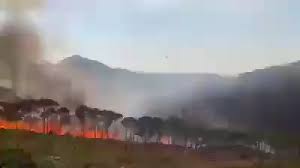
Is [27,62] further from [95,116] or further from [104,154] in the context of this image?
[104,154]

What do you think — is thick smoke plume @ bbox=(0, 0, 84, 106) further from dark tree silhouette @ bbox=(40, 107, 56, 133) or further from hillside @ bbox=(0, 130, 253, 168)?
hillside @ bbox=(0, 130, 253, 168)

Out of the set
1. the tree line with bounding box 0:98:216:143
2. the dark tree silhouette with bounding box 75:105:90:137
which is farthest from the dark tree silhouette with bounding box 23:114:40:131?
the dark tree silhouette with bounding box 75:105:90:137

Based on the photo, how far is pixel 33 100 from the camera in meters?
1.84

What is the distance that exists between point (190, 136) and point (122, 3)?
1.74 feet

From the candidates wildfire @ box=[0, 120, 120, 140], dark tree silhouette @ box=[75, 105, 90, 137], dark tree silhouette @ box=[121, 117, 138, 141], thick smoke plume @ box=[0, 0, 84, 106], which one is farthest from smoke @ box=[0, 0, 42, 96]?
dark tree silhouette @ box=[121, 117, 138, 141]

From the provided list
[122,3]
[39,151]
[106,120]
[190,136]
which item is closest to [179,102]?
[190,136]

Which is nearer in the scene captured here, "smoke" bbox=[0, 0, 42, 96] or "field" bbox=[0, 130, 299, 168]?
"field" bbox=[0, 130, 299, 168]

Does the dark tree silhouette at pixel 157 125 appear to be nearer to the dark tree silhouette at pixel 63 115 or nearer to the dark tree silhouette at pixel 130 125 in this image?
the dark tree silhouette at pixel 130 125

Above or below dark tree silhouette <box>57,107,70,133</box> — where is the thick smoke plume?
above

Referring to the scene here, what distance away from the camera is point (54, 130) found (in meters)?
1.80

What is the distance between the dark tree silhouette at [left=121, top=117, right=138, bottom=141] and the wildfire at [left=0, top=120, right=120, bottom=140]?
0.13 feet

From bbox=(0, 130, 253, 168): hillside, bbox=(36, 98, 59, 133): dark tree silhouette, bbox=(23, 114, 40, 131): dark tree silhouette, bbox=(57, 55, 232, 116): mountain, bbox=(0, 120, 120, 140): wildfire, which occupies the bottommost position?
bbox=(0, 130, 253, 168): hillside

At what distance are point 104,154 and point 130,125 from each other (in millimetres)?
135

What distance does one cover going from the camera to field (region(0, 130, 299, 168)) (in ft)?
5.71
